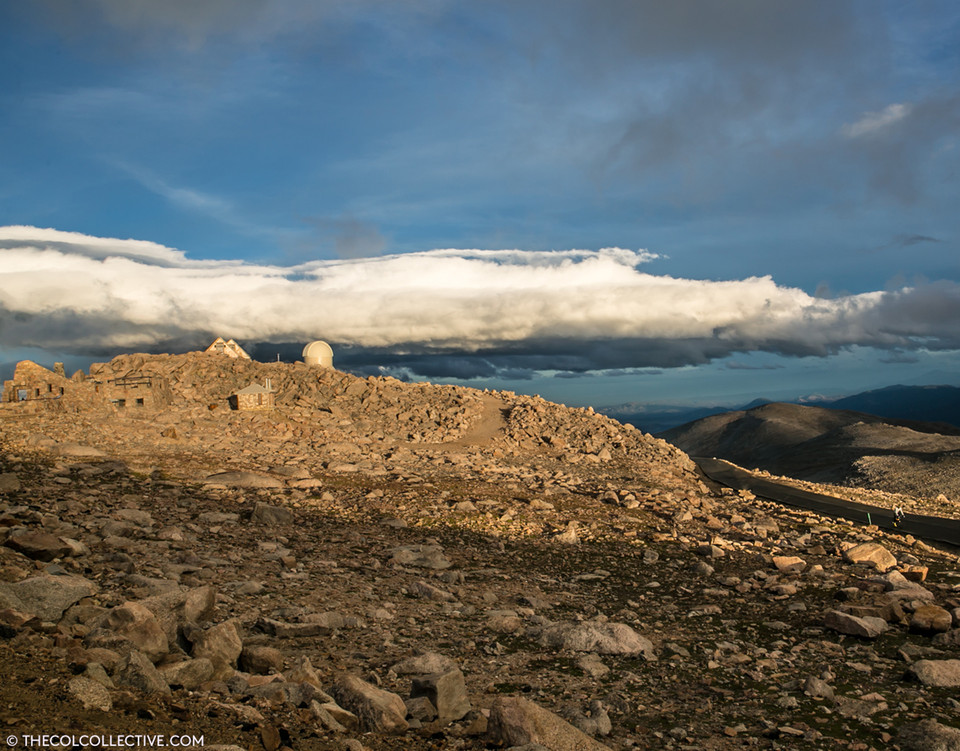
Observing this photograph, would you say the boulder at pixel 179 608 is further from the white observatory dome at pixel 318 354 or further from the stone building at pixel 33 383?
the white observatory dome at pixel 318 354

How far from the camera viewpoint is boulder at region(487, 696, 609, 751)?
5.80 m

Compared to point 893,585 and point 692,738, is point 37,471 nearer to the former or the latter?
point 692,738

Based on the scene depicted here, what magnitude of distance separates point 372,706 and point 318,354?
3960 cm

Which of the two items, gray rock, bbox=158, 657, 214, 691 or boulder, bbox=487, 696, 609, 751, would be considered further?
gray rock, bbox=158, 657, 214, 691

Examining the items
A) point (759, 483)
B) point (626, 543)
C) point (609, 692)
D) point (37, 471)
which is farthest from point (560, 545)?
point (759, 483)

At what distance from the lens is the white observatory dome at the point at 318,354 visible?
143 feet

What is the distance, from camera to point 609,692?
7652mm

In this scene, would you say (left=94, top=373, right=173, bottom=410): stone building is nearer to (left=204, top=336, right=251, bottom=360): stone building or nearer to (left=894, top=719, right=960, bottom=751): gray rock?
(left=204, top=336, right=251, bottom=360): stone building

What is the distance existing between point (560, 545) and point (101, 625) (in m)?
11.3

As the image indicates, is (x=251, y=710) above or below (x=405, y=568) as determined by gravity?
above

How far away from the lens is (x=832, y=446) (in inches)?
2960

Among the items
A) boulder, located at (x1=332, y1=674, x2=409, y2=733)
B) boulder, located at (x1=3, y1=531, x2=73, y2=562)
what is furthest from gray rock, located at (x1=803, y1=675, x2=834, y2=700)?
boulder, located at (x1=3, y1=531, x2=73, y2=562)

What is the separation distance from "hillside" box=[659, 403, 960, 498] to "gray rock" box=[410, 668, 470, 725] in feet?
173

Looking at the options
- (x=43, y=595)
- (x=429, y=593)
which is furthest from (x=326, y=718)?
(x=429, y=593)
